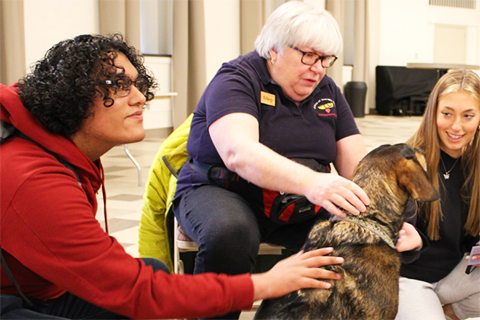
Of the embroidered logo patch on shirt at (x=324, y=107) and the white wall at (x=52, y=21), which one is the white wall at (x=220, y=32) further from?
the embroidered logo patch on shirt at (x=324, y=107)

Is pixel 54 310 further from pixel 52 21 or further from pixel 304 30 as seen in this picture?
pixel 52 21

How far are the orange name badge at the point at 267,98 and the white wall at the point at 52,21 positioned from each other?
526cm

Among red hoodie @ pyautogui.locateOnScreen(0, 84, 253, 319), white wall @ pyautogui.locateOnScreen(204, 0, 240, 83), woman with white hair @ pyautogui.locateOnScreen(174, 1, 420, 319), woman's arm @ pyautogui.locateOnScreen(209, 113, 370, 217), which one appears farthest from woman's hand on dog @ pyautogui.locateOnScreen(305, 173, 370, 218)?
white wall @ pyautogui.locateOnScreen(204, 0, 240, 83)

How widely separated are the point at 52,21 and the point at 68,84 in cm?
635

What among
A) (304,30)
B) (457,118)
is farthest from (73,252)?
(457,118)

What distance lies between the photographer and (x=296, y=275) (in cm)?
150

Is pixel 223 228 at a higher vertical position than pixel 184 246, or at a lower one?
higher

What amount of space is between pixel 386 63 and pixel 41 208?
635 inches

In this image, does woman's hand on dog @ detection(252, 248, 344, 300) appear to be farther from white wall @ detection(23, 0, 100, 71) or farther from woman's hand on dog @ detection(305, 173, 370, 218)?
white wall @ detection(23, 0, 100, 71)

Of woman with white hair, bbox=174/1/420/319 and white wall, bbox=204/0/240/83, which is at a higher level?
white wall, bbox=204/0/240/83

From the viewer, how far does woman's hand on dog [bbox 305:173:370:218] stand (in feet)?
5.42

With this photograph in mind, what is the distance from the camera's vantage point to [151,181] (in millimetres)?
Result: 2682

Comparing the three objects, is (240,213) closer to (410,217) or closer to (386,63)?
(410,217)

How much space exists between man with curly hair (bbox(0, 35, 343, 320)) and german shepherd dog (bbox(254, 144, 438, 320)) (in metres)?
0.08
